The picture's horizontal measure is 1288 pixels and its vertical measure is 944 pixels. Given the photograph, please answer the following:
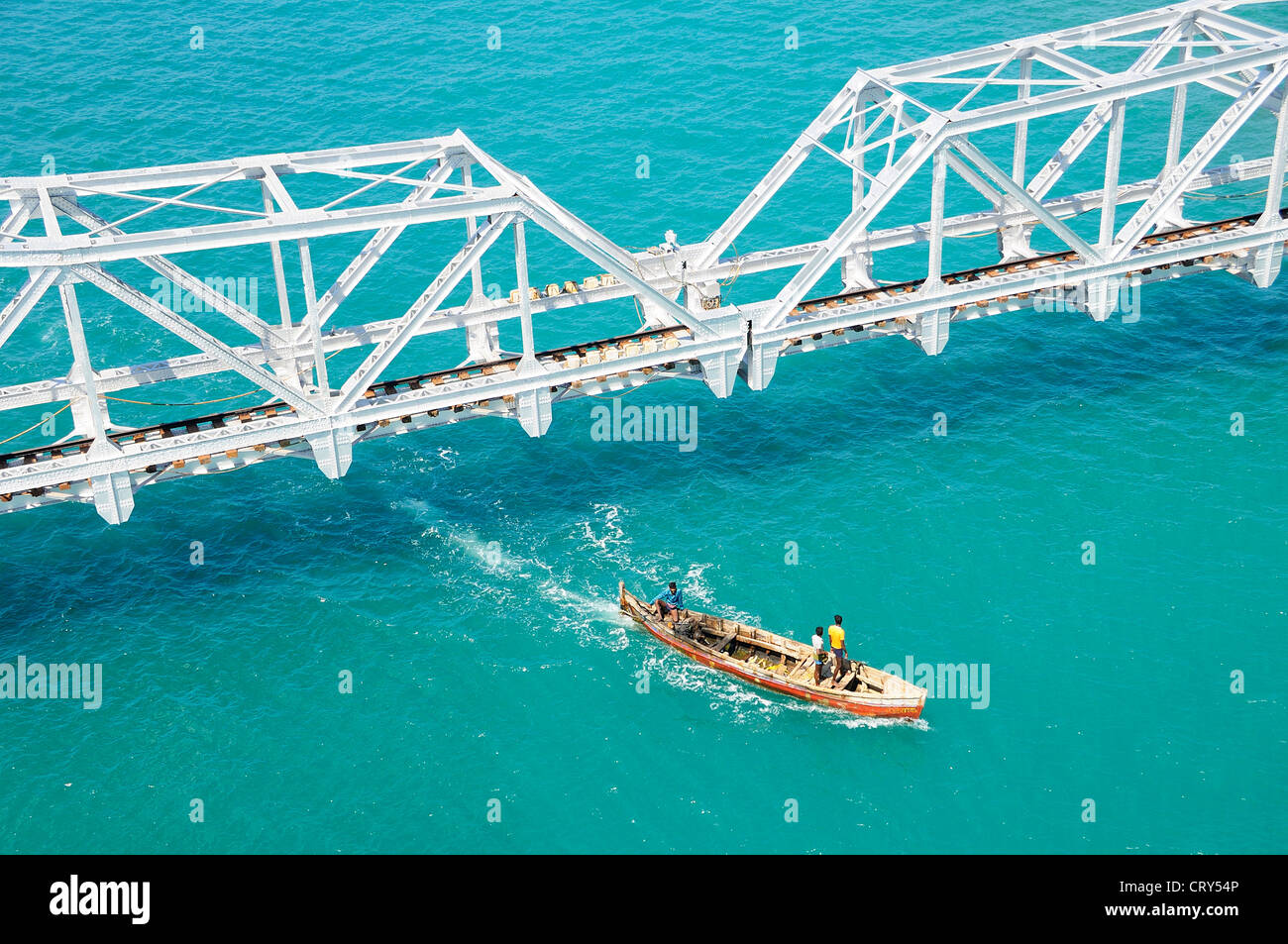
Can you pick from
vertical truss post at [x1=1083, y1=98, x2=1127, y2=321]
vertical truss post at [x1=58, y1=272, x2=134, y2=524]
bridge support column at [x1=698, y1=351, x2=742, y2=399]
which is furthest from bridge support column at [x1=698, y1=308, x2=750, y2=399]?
vertical truss post at [x1=58, y1=272, x2=134, y2=524]

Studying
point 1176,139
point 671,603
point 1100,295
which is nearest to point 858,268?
point 1100,295

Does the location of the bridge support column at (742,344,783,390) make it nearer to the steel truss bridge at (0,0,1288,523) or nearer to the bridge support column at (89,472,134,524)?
the steel truss bridge at (0,0,1288,523)

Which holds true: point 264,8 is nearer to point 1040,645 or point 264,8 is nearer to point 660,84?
point 660,84

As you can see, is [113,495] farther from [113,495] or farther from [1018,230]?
[1018,230]

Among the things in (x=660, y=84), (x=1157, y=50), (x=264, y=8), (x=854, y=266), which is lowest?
(x=854, y=266)
